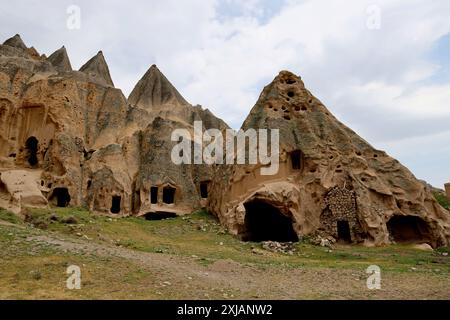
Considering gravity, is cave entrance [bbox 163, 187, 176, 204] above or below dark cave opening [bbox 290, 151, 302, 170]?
below

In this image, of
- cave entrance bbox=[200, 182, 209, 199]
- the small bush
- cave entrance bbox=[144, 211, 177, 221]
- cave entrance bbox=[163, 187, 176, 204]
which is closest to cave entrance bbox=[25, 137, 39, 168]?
cave entrance bbox=[144, 211, 177, 221]

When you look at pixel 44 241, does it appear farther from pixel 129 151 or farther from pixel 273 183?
pixel 129 151

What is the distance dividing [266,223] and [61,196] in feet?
51.2

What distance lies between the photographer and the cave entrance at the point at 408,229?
89.2ft

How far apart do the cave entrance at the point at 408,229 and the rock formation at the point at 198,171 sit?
0.23 feet

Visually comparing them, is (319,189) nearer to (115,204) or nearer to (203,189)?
(203,189)

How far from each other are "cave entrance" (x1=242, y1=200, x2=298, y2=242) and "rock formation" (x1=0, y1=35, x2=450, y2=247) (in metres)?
0.08

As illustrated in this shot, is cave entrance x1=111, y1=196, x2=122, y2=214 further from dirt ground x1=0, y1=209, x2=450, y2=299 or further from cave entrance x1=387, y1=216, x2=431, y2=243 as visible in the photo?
cave entrance x1=387, y1=216, x2=431, y2=243

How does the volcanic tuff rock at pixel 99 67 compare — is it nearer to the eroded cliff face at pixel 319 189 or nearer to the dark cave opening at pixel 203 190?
the dark cave opening at pixel 203 190

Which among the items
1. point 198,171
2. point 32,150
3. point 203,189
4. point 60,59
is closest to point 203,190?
point 203,189

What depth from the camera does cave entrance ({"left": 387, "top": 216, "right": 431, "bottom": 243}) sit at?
27203mm

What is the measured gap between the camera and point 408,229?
1105 inches

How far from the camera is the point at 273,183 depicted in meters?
25.9
